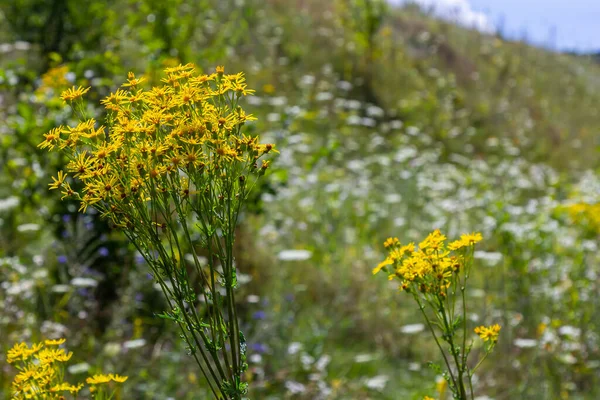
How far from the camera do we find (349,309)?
396 centimetres

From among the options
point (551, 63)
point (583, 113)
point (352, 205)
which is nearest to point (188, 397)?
point (352, 205)

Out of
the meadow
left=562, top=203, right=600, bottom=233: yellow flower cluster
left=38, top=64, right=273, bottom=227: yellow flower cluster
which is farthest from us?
left=562, top=203, right=600, bottom=233: yellow flower cluster

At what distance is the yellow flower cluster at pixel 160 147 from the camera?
1083 mm

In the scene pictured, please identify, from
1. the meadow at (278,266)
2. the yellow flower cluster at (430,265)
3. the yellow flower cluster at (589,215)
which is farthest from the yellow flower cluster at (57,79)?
the yellow flower cluster at (589,215)

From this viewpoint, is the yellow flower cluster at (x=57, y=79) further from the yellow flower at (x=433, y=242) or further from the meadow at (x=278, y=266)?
the yellow flower at (x=433, y=242)

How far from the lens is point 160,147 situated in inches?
42.3

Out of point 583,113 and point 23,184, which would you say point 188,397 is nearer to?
point 23,184

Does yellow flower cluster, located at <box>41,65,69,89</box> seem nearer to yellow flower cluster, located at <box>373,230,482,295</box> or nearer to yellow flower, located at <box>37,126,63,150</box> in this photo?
yellow flower, located at <box>37,126,63,150</box>

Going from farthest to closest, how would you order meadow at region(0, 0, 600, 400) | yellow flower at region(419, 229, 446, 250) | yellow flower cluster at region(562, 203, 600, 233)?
yellow flower cluster at region(562, 203, 600, 233)
meadow at region(0, 0, 600, 400)
yellow flower at region(419, 229, 446, 250)

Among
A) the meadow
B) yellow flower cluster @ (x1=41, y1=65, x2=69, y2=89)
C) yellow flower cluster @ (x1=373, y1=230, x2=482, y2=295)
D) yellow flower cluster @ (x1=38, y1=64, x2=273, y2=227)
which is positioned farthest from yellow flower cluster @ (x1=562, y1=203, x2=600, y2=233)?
yellow flower cluster @ (x1=38, y1=64, x2=273, y2=227)

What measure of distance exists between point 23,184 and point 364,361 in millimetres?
2008

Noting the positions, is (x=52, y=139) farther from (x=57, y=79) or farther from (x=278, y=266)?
(x=278, y=266)

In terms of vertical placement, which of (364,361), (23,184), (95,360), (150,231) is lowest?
(364,361)

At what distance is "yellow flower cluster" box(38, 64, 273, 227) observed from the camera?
1083mm
